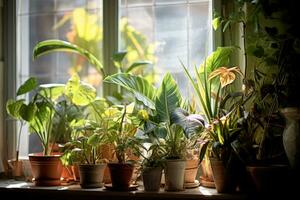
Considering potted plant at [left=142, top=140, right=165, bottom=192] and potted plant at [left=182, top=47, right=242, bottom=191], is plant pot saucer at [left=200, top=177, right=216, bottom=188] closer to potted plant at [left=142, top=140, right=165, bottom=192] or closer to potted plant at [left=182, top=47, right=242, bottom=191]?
potted plant at [left=182, top=47, right=242, bottom=191]

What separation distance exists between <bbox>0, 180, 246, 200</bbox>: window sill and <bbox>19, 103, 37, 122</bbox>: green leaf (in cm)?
36

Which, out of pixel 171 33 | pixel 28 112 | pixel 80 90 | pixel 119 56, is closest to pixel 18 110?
pixel 28 112

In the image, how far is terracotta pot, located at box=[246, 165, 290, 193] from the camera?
1889 millimetres

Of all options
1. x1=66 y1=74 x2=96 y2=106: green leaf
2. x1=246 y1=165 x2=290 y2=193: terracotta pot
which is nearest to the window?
x1=66 y1=74 x2=96 y2=106: green leaf

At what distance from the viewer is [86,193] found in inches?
85.6

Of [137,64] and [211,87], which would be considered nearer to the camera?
[211,87]

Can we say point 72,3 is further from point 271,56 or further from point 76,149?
point 271,56

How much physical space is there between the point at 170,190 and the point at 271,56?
79cm

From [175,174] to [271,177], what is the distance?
1.50ft

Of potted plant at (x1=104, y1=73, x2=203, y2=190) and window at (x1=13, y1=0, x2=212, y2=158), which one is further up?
window at (x1=13, y1=0, x2=212, y2=158)

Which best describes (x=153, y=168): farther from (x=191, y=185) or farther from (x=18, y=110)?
(x=18, y=110)

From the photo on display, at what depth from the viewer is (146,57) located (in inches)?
102

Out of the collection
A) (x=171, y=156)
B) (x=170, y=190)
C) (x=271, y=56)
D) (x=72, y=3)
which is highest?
(x=72, y=3)

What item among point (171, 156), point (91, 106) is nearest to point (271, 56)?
point (171, 156)
